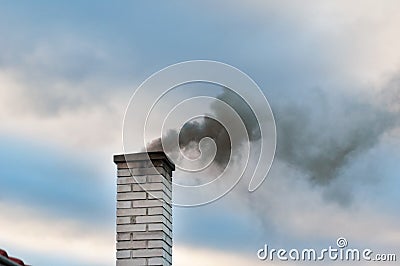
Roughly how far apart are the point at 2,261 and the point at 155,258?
12.4ft

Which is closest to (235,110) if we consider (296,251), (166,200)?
(296,251)

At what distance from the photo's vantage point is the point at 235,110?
12938 millimetres

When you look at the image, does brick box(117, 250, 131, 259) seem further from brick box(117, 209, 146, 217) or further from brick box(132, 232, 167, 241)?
brick box(117, 209, 146, 217)

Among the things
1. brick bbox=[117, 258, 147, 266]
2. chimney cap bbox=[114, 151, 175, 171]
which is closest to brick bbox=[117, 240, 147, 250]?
brick bbox=[117, 258, 147, 266]

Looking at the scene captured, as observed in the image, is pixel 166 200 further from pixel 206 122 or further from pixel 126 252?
pixel 206 122

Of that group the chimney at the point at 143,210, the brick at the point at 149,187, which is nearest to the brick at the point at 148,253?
the chimney at the point at 143,210

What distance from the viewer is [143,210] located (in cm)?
952

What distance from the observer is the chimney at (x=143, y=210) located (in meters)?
9.38

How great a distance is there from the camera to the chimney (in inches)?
369

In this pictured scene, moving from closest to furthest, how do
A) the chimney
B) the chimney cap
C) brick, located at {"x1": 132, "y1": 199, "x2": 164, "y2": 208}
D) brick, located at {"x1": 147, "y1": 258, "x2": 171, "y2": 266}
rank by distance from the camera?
1. brick, located at {"x1": 147, "y1": 258, "x2": 171, "y2": 266}
2. the chimney
3. brick, located at {"x1": 132, "y1": 199, "x2": 164, "y2": 208}
4. the chimney cap

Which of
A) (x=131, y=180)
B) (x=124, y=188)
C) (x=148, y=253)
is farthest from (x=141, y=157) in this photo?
(x=148, y=253)

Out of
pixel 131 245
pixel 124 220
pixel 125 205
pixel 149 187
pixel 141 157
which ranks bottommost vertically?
pixel 131 245

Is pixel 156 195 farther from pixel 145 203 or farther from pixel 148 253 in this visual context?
pixel 148 253

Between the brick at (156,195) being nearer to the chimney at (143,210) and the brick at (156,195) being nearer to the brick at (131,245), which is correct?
the chimney at (143,210)
